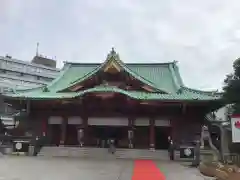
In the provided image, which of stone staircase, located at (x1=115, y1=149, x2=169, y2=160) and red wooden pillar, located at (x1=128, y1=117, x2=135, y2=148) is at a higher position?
red wooden pillar, located at (x1=128, y1=117, x2=135, y2=148)

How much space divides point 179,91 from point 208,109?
273 cm

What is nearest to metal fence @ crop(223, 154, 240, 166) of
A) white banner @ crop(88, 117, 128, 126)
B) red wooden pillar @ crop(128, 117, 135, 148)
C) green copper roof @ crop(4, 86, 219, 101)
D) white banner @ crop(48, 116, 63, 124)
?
green copper roof @ crop(4, 86, 219, 101)

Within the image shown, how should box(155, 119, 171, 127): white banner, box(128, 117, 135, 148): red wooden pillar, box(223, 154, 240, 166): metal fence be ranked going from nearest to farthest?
1. box(223, 154, 240, 166): metal fence
2. box(128, 117, 135, 148): red wooden pillar
3. box(155, 119, 171, 127): white banner

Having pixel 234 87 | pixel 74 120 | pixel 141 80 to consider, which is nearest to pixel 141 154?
pixel 141 80

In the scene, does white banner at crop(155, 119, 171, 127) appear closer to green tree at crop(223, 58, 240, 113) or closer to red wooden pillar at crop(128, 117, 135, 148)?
red wooden pillar at crop(128, 117, 135, 148)

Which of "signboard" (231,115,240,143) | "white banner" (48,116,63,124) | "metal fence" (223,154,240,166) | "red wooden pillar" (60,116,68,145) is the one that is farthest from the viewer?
"white banner" (48,116,63,124)

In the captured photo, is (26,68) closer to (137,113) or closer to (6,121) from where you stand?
(6,121)

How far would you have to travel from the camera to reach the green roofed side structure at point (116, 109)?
23.8m

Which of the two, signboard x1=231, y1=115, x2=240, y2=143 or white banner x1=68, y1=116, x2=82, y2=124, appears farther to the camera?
white banner x1=68, y1=116, x2=82, y2=124

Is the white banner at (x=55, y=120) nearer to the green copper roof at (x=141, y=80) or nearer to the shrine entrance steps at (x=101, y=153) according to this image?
the green copper roof at (x=141, y=80)

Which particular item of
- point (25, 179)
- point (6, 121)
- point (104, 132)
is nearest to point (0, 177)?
point (25, 179)

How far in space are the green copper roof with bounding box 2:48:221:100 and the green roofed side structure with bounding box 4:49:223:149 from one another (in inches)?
3.1

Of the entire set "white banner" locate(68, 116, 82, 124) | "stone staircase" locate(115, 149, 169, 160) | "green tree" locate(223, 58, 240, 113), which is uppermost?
"green tree" locate(223, 58, 240, 113)

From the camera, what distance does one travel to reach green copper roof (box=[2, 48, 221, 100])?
2380cm
